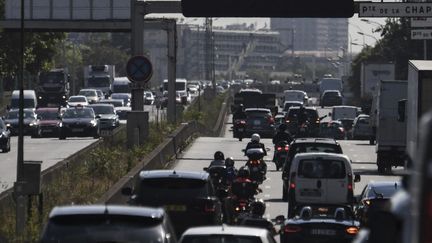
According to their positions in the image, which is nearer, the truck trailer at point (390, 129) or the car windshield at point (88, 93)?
the truck trailer at point (390, 129)

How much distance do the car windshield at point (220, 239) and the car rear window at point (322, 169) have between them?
1563 cm

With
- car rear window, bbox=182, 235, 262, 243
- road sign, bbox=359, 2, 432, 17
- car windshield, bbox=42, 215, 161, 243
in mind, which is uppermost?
road sign, bbox=359, 2, 432, 17

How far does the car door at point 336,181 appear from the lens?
29344 mm

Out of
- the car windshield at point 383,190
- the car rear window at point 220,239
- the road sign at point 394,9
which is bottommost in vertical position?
the car windshield at point 383,190

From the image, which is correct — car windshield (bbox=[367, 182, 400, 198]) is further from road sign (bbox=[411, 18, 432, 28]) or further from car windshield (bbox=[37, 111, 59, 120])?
car windshield (bbox=[37, 111, 59, 120])

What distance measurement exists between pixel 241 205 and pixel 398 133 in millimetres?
19601

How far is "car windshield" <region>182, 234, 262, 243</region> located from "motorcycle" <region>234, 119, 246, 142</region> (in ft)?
161

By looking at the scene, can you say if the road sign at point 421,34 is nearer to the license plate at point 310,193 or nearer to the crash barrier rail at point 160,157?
the crash barrier rail at point 160,157

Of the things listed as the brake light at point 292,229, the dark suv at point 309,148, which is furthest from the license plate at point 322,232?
the dark suv at point 309,148

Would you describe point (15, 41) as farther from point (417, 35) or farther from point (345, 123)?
point (417, 35)

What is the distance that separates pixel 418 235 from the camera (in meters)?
6.41

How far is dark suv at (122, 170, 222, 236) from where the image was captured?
20.7 metres

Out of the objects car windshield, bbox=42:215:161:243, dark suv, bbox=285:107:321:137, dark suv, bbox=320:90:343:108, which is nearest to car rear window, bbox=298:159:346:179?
car windshield, bbox=42:215:161:243

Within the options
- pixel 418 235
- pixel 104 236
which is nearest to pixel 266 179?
pixel 104 236
